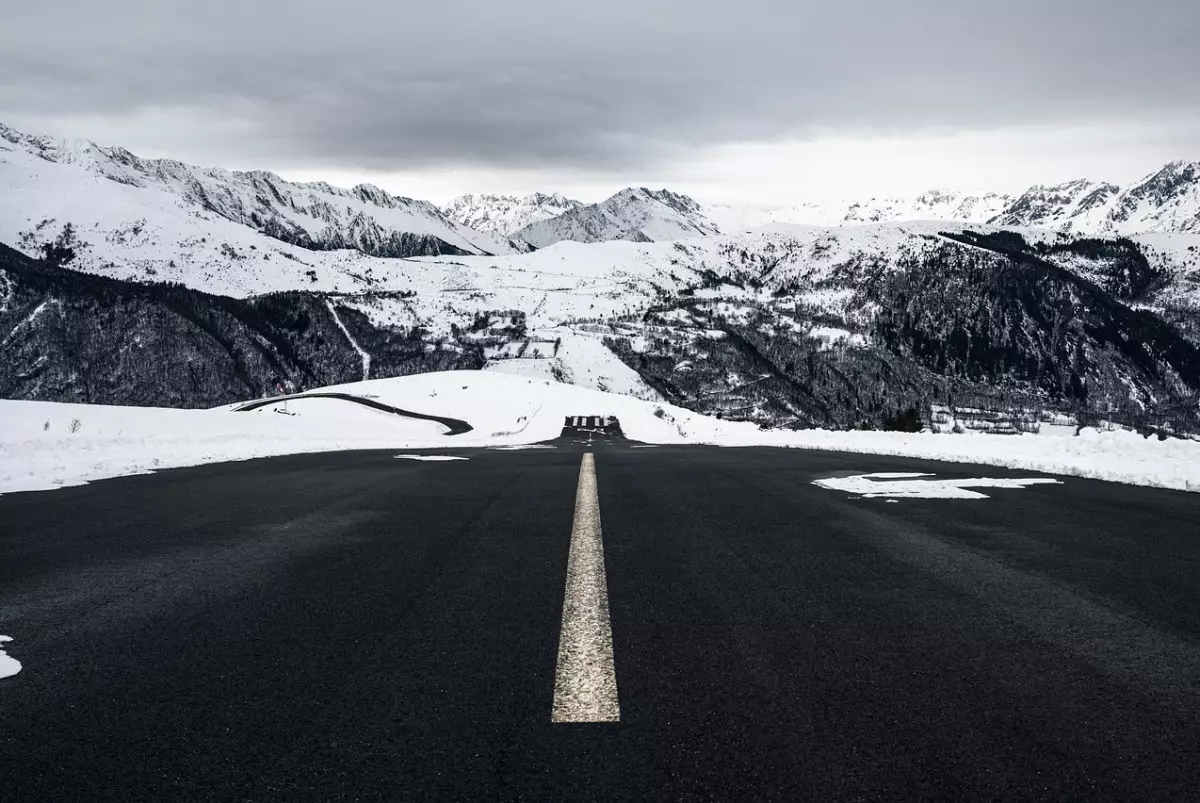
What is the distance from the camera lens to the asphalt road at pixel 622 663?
245 centimetres

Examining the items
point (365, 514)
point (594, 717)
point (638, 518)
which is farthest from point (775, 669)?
point (365, 514)

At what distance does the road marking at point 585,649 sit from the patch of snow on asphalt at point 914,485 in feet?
17.2

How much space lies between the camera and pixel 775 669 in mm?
3340

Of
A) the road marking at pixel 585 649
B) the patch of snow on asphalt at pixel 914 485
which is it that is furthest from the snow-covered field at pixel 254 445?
the road marking at pixel 585 649

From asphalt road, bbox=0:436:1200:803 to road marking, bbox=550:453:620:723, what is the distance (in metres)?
0.06

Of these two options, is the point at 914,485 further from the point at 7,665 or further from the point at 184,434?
the point at 184,434

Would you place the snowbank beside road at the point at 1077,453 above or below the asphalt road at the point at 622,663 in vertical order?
above

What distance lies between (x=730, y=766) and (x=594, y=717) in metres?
0.56

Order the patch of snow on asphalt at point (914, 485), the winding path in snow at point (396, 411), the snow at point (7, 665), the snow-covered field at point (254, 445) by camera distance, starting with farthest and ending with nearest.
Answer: the winding path in snow at point (396, 411), the snow-covered field at point (254, 445), the patch of snow on asphalt at point (914, 485), the snow at point (7, 665)

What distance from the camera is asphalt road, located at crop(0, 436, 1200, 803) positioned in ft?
8.05

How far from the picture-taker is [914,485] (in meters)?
11.0

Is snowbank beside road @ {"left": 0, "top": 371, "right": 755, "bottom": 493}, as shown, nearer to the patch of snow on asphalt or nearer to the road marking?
the road marking

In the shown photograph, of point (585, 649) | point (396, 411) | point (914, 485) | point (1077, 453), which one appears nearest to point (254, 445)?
point (914, 485)

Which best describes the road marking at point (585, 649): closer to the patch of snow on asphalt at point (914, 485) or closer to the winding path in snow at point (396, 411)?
the patch of snow on asphalt at point (914, 485)
